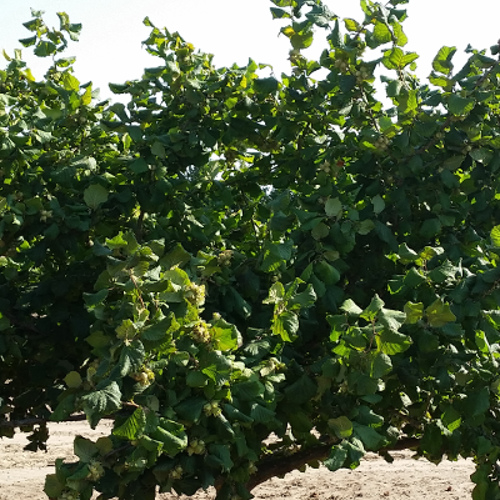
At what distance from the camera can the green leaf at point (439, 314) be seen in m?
2.27

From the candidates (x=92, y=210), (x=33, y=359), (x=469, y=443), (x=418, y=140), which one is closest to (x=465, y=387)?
(x=469, y=443)

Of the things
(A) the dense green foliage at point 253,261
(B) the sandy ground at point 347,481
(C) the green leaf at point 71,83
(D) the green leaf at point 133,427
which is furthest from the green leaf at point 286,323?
(B) the sandy ground at point 347,481

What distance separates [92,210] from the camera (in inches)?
119

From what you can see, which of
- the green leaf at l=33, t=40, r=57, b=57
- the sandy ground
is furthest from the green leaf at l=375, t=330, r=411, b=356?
the sandy ground

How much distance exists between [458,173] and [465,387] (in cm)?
114

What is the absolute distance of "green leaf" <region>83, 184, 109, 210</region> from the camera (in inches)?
111

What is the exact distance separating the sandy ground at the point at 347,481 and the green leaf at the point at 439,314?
500 centimetres

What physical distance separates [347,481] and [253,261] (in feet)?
17.7

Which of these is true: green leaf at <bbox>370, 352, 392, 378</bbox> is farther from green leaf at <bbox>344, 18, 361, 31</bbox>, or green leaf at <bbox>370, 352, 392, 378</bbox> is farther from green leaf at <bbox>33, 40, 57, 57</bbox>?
green leaf at <bbox>33, 40, 57, 57</bbox>

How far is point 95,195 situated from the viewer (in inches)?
112

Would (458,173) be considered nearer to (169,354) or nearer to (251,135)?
(251,135)

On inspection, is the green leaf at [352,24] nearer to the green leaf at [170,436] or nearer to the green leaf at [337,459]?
the green leaf at [337,459]

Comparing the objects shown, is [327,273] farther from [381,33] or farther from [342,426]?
[381,33]

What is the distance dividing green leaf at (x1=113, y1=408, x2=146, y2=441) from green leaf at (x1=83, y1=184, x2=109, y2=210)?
3.70 feet
